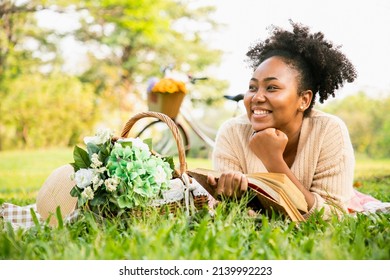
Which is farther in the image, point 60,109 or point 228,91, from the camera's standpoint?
point 228,91

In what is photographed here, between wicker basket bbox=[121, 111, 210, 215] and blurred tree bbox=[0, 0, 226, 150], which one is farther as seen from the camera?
blurred tree bbox=[0, 0, 226, 150]

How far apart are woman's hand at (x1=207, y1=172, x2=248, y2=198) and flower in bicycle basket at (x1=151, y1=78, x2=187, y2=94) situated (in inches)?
111

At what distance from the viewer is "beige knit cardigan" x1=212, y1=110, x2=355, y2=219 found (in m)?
2.56

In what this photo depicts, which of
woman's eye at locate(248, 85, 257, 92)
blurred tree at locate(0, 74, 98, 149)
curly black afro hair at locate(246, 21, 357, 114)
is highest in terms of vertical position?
curly black afro hair at locate(246, 21, 357, 114)

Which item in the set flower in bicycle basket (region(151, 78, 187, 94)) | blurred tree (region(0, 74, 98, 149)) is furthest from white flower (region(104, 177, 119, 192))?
blurred tree (region(0, 74, 98, 149))

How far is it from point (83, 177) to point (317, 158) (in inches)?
47.2

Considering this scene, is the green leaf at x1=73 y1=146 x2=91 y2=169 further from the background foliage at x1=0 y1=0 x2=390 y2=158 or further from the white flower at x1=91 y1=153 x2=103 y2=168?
the background foliage at x1=0 y1=0 x2=390 y2=158

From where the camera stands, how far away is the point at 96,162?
86.0 inches

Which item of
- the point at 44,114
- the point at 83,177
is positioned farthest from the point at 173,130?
the point at 44,114

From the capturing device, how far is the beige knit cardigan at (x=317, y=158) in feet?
8.41

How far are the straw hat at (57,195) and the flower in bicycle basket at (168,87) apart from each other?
221cm
